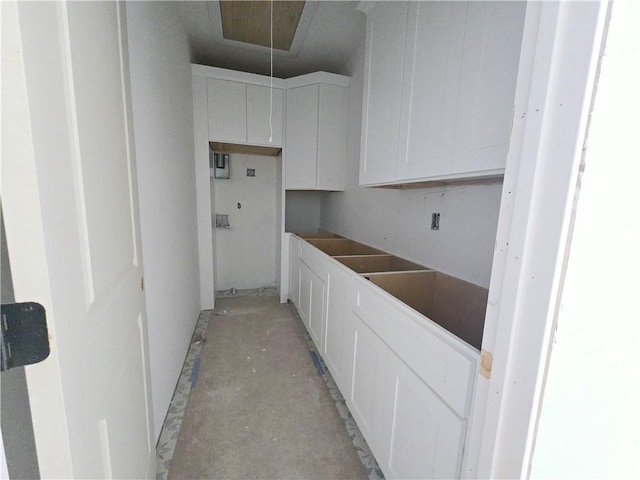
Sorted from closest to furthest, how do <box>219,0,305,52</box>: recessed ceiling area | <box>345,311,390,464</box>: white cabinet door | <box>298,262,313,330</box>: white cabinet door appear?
1. <box>345,311,390,464</box>: white cabinet door
2. <box>219,0,305,52</box>: recessed ceiling area
3. <box>298,262,313,330</box>: white cabinet door

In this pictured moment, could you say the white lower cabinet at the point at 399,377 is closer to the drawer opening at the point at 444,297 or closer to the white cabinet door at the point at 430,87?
the drawer opening at the point at 444,297

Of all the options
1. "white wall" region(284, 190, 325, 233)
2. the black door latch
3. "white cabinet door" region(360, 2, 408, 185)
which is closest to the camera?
the black door latch

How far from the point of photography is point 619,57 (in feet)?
1.33

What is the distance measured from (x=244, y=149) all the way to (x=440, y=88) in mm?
2506

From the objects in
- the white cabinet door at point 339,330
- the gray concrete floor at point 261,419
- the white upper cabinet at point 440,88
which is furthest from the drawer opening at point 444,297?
the gray concrete floor at point 261,419

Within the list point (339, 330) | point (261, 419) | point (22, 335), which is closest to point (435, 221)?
point (339, 330)

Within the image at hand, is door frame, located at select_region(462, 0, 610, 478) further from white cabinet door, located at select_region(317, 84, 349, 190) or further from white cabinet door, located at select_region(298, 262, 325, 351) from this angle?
white cabinet door, located at select_region(317, 84, 349, 190)

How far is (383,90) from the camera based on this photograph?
61.5 inches

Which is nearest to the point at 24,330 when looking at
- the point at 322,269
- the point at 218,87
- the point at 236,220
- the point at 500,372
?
the point at 500,372

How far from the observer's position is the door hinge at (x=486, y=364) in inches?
21.5

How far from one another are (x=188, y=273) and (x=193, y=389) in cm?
90

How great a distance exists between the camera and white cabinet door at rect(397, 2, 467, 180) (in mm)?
1072

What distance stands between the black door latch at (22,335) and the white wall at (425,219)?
1499 millimetres

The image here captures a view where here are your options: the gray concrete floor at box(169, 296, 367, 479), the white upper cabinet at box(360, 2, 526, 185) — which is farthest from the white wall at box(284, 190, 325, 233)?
the white upper cabinet at box(360, 2, 526, 185)
